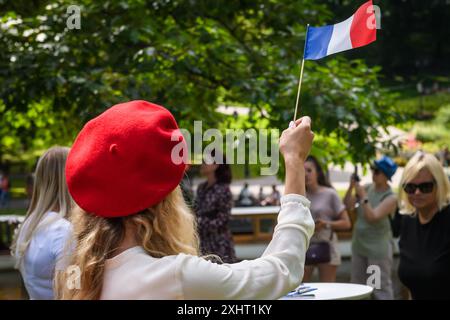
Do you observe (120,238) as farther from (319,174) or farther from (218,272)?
(319,174)

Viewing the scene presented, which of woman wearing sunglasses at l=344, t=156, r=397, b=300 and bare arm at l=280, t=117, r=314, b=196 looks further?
woman wearing sunglasses at l=344, t=156, r=397, b=300

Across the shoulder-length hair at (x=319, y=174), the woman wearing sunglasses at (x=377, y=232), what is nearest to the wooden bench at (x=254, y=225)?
the woman wearing sunglasses at (x=377, y=232)

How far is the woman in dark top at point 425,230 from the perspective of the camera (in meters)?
4.30

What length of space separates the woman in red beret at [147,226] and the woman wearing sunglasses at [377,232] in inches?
210

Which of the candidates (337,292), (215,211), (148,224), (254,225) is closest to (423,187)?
(337,292)

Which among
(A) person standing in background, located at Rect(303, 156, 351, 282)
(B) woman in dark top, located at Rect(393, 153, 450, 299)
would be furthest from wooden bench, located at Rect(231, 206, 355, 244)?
(B) woman in dark top, located at Rect(393, 153, 450, 299)

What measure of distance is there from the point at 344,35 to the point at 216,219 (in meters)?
4.30

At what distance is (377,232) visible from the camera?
23.5 ft

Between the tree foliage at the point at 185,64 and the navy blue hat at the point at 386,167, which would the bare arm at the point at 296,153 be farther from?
the navy blue hat at the point at 386,167

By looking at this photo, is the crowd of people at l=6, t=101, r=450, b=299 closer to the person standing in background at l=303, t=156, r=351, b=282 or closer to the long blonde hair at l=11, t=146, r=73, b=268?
the long blonde hair at l=11, t=146, r=73, b=268

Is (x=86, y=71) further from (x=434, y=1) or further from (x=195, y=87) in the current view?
(x=434, y=1)

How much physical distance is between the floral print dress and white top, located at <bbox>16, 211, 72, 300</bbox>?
3.22 meters

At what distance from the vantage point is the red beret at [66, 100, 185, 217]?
1812mm
